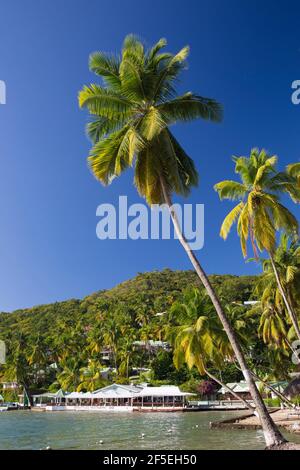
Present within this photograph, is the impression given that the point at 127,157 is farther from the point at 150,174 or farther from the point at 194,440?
the point at 194,440

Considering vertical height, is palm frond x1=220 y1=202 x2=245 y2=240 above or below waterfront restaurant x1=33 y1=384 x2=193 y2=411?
above

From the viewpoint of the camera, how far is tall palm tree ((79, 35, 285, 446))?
50.1ft

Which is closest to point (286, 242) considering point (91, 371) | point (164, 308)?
point (91, 371)

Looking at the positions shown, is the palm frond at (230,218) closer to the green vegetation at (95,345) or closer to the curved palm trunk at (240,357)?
the curved palm trunk at (240,357)

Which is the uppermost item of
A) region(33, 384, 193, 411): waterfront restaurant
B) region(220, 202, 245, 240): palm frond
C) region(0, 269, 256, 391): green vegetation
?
region(220, 202, 245, 240): palm frond

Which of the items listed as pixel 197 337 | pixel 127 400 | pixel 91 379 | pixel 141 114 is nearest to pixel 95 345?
pixel 91 379

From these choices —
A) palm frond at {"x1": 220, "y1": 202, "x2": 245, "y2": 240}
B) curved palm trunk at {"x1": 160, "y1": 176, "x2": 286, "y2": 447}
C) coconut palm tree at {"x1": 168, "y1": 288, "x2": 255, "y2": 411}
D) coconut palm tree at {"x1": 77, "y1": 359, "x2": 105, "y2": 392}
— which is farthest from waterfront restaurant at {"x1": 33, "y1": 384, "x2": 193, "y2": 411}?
curved palm trunk at {"x1": 160, "y1": 176, "x2": 286, "y2": 447}

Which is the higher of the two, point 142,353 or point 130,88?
point 130,88

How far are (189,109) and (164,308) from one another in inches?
3627

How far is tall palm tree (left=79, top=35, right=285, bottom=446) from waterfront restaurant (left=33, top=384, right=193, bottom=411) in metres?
49.3

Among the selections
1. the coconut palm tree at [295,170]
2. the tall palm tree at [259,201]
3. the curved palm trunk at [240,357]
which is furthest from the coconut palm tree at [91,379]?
the curved palm trunk at [240,357]

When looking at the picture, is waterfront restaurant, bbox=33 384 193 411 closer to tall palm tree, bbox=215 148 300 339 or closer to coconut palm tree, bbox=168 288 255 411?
coconut palm tree, bbox=168 288 255 411

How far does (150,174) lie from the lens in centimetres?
1548

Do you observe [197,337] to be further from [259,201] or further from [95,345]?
[95,345]
